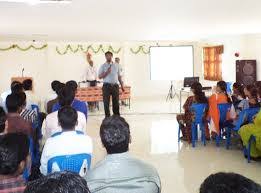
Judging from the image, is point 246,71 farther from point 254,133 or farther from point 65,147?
point 65,147

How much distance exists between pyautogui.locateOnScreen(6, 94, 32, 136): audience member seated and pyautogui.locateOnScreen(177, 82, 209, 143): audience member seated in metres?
2.86

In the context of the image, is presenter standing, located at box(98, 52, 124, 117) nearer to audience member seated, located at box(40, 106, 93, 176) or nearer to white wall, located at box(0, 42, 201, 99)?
audience member seated, located at box(40, 106, 93, 176)

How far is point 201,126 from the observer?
5.77 metres

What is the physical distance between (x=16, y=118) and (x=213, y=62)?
9.63m

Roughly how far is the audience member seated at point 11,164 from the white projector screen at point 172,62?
35.6ft

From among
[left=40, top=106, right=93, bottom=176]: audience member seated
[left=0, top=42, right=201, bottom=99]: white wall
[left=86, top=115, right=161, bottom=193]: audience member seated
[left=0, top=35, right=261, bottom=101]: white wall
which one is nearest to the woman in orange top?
[left=40, top=106, right=93, bottom=176]: audience member seated

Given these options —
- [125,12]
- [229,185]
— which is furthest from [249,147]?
[229,185]

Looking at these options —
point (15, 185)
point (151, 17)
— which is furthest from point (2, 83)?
point (15, 185)

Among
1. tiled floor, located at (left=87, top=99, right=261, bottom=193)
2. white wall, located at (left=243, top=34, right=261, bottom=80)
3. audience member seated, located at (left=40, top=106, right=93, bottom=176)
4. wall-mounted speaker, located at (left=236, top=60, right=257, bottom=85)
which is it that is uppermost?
white wall, located at (left=243, top=34, right=261, bottom=80)

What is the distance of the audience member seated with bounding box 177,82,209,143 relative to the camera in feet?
18.7

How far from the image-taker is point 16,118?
3689mm

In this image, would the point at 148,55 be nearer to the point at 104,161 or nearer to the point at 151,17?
the point at 151,17

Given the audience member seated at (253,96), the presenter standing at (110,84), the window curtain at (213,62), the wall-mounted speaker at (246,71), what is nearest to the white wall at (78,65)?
the window curtain at (213,62)

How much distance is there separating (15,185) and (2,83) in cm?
1122
